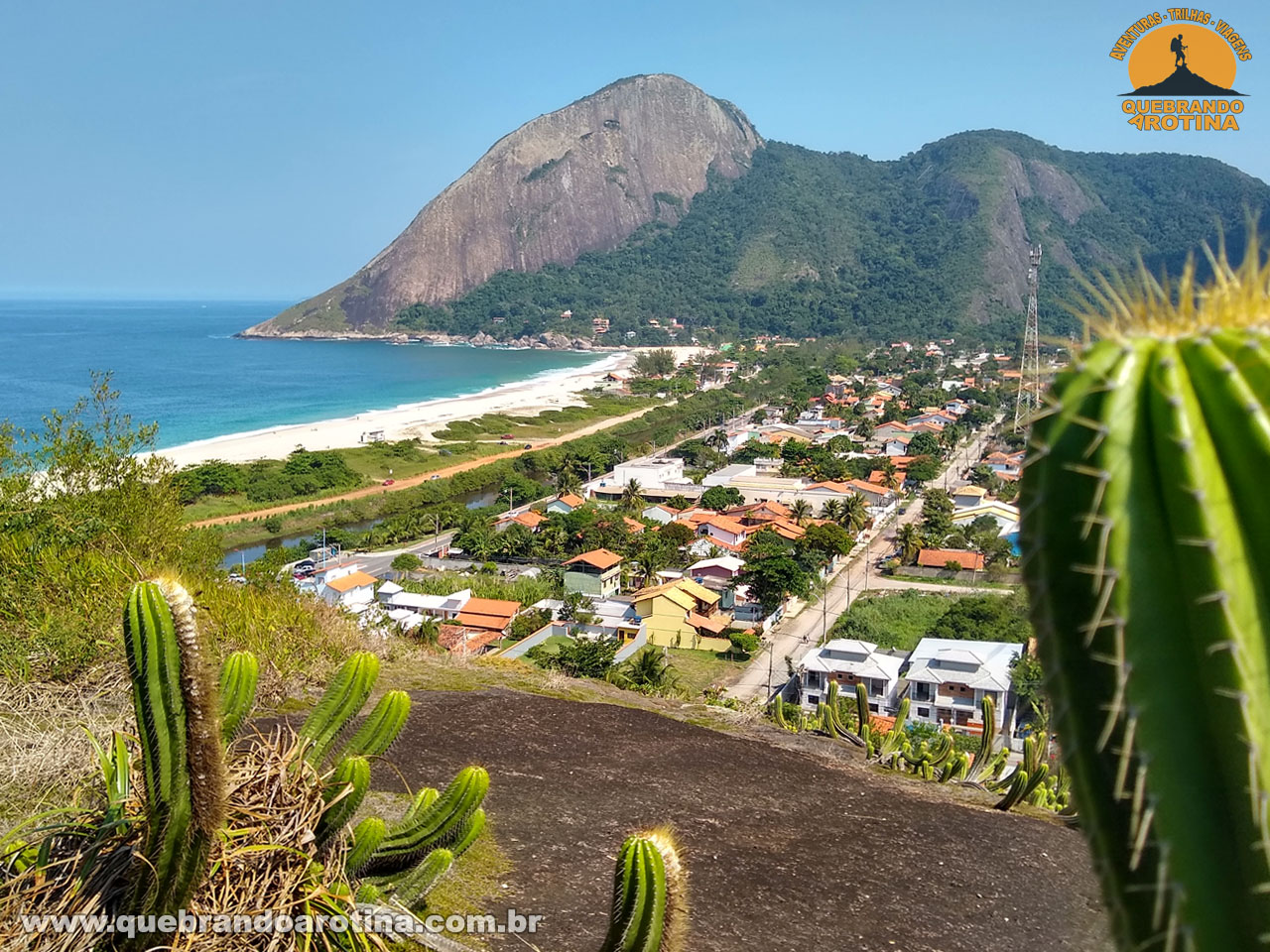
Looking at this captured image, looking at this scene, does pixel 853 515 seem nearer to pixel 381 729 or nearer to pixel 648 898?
pixel 381 729

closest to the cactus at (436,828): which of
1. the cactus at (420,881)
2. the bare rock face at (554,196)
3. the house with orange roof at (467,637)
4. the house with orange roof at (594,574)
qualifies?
the cactus at (420,881)

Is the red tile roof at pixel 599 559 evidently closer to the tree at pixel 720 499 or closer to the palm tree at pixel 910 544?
the tree at pixel 720 499

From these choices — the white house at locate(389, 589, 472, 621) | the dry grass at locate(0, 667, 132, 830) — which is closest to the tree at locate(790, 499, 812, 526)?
the white house at locate(389, 589, 472, 621)

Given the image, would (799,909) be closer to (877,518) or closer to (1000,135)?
(877,518)

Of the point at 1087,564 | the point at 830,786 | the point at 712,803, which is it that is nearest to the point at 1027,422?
the point at 1087,564

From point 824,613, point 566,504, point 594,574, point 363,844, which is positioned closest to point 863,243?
point 566,504
